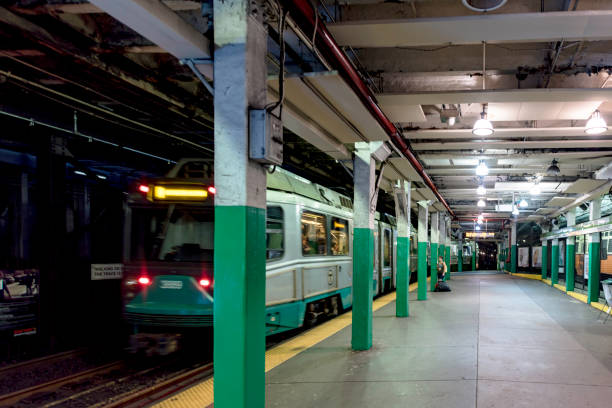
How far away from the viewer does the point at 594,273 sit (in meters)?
14.1

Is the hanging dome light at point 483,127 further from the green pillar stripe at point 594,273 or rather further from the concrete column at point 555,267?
the concrete column at point 555,267

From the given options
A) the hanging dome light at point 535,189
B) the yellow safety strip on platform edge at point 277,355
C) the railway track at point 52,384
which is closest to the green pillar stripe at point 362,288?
the yellow safety strip on platform edge at point 277,355

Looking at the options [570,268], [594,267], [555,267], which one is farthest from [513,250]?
[594,267]

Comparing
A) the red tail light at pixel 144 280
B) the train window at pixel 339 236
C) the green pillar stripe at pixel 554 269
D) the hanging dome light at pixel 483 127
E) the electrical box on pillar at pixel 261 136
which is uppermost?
the hanging dome light at pixel 483 127

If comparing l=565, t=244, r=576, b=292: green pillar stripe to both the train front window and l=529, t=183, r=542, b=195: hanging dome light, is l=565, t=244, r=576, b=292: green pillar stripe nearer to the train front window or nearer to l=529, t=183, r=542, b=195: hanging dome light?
l=529, t=183, r=542, b=195: hanging dome light

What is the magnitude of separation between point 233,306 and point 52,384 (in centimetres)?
420

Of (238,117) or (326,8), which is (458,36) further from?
(238,117)

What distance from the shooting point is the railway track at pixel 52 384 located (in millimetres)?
5622

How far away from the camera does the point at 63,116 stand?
8.53 metres

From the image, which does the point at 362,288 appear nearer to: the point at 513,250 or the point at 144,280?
the point at 144,280

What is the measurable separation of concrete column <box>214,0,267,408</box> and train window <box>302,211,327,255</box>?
5.13 meters

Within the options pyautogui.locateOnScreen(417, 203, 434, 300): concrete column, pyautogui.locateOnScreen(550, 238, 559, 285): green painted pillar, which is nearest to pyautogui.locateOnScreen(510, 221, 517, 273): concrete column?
pyautogui.locateOnScreen(550, 238, 559, 285): green painted pillar

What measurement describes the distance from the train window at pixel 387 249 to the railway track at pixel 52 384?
9909 millimetres

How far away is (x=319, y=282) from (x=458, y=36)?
18.4 feet
